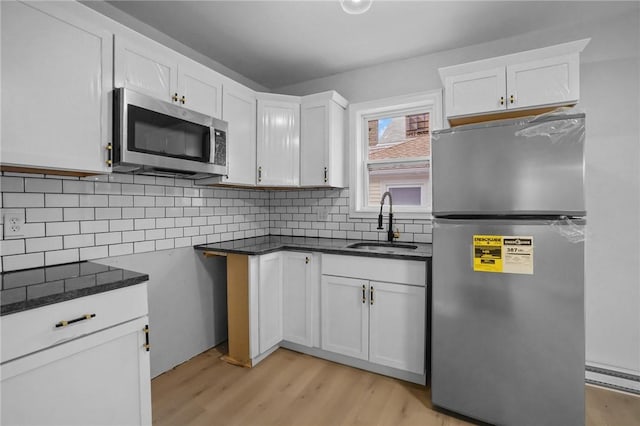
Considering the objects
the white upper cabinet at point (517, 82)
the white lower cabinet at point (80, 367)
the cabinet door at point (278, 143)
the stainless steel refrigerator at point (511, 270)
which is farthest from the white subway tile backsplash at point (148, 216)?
the white upper cabinet at point (517, 82)

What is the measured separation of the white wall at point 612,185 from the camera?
2.12 m

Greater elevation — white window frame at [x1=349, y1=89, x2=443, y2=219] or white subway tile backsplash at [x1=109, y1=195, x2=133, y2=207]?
A: white window frame at [x1=349, y1=89, x2=443, y2=219]

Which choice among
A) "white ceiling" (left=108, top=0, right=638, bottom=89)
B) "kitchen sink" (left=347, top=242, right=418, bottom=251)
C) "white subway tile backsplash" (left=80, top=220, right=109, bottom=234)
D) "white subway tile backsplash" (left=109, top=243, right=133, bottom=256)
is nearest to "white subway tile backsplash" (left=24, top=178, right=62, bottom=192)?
"white subway tile backsplash" (left=80, top=220, right=109, bottom=234)

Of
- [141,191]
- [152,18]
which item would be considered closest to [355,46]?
[152,18]

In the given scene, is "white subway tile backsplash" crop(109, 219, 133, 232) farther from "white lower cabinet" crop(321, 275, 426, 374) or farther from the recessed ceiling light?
the recessed ceiling light

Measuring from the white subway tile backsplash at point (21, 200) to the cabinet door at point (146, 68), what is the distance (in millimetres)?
752

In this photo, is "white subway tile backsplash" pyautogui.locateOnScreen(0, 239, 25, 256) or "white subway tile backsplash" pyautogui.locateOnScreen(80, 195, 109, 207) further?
"white subway tile backsplash" pyautogui.locateOnScreen(80, 195, 109, 207)

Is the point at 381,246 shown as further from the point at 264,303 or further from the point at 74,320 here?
the point at 74,320

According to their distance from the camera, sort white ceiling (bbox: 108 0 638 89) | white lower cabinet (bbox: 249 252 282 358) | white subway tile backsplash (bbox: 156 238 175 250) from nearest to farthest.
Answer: white ceiling (bbox: 108 0 638 89)
white subway tile backsplash (bbox: 156 238 175 250)
white lower cabinet (bbox: 249 252 282 358)

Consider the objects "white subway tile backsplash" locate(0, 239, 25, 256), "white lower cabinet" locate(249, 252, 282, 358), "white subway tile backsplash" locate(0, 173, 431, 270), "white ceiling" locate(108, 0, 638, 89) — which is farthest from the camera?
"white lower cabinet" locate(249, 252, 282, 358)

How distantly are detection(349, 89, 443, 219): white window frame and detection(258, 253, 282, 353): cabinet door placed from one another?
94 centimetres

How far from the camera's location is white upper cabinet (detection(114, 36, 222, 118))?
177 centimetres

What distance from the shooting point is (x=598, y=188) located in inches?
86.9

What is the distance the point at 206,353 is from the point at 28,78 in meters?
2.25
